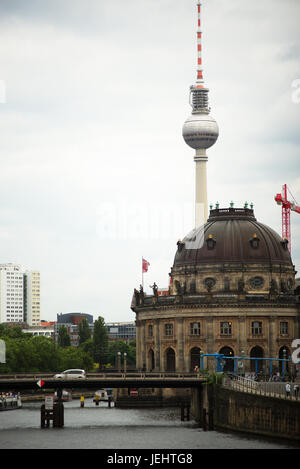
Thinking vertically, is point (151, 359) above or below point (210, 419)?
above

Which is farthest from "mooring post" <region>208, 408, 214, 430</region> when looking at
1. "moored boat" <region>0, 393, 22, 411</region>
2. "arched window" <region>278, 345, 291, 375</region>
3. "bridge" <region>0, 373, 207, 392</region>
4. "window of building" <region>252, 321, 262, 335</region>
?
"window of building" <region>252, 321, 262, 335</region>

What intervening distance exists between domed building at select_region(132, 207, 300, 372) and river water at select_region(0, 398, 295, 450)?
89.4 ft

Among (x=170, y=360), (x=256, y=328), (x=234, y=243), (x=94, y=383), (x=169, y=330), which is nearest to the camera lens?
(x=94, y=383)

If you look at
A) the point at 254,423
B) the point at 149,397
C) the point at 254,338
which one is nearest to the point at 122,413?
the point at 149,397

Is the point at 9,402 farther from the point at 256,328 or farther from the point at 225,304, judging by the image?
the point at 256,328

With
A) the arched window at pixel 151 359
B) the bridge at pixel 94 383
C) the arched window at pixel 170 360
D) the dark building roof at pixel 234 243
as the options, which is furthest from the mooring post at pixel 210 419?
the arched window at pixel 151 359

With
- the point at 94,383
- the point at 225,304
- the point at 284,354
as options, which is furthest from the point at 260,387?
Result: the point at 225,304

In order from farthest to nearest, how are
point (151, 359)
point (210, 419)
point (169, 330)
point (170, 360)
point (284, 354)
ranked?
point (151, 359) → point (170, 360) → point (169, 330) → point (284, 354) → point (210, 419)

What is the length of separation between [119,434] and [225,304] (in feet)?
208

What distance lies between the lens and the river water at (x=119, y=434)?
112m

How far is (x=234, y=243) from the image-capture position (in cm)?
19400

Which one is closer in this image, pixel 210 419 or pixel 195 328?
pixel 210 419

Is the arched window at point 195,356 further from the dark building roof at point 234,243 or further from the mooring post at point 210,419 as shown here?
the mooring post at point 210,419
